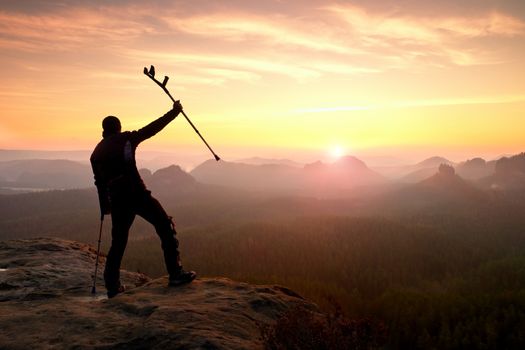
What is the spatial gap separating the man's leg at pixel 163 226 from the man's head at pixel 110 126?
2.01m

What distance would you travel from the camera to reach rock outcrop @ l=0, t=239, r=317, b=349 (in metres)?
6.46

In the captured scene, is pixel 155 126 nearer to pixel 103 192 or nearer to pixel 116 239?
pixel 103 192

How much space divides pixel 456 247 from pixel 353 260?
2959 cm

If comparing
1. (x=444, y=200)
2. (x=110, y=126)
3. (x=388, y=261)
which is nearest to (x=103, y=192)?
(x=110, y=126)

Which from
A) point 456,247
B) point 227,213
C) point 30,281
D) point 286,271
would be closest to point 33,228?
point 227,213

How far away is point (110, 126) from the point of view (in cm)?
979

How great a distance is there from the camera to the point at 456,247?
3071 inches

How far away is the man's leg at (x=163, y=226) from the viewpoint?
9.52 m

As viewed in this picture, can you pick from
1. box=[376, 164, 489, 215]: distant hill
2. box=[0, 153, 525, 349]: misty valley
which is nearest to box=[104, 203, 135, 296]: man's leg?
box=[0, 153, 525, 349]: misty valley

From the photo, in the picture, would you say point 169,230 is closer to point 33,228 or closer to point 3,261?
point 3,261

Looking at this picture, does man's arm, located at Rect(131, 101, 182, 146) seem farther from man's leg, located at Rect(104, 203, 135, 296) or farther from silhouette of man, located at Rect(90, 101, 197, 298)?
man's leg, located at Rect(104, 203, 135, 296)

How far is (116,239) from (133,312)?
2.42m

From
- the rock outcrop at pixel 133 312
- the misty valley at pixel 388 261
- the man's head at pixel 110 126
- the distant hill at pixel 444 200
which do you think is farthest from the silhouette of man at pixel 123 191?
the distant hill at pixel 444 200

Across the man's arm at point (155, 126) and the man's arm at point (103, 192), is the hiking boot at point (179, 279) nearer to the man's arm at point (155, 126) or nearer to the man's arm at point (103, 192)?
the man's arm at point (103, 192)
